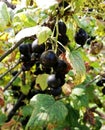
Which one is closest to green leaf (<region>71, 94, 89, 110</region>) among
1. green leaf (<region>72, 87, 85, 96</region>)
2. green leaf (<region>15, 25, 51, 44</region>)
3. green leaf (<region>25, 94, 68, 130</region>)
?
green leaf (<region>72, 87, 85, 96</region>)

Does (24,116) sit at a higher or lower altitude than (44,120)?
lower

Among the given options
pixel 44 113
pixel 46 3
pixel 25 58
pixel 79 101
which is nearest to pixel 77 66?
pixel 46 3

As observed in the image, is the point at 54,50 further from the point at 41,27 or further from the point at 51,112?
the point at 51,112

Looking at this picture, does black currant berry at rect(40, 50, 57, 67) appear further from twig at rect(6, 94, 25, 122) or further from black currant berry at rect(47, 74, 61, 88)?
twig at rect(6, 94, 25, 122)

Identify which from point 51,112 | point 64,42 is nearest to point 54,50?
point 64,42

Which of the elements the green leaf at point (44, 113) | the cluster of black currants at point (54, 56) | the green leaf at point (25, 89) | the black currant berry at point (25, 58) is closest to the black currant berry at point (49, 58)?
the cluster of black currants at point (54, 56)

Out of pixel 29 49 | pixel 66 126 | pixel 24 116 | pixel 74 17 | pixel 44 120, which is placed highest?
pixel 74 17

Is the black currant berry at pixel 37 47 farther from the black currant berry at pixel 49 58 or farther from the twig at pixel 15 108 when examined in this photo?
the twig at pixel 15 108
